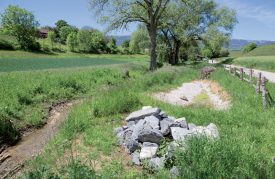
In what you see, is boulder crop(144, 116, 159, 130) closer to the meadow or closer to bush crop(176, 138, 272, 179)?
the meadow

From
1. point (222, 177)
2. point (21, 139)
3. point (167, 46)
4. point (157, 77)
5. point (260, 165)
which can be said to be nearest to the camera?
point (222, 177)

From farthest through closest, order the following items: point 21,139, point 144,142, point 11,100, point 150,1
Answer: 1. point 150,1
2. point 11,100
3. point 21,139
4. point 144,142

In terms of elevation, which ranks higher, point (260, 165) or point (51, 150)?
point (260, 165)

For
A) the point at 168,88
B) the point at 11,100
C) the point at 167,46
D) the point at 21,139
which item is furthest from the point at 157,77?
the point at 167,46

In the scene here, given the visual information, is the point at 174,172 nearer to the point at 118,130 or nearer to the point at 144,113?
the point at 118,130

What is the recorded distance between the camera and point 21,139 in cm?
1052

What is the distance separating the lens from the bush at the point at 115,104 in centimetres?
1219

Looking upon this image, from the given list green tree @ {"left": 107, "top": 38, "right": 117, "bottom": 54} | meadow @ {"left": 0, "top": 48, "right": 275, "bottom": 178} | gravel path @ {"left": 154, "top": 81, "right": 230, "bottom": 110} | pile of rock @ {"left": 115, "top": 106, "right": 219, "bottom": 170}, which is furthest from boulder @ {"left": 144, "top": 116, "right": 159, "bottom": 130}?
green tree @ {"left": 107, "top": 38, "right": 117, "bottom": 54}

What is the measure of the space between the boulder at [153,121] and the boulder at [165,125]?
0.16 metres

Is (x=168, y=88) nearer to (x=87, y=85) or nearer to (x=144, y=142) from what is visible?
(x=87, y=85)

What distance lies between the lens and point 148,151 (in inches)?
309

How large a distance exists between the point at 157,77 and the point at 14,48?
5707 centimetres

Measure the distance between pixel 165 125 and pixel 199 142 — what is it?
250cm

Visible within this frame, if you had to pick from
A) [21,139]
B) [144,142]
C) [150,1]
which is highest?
[150,1]
